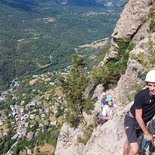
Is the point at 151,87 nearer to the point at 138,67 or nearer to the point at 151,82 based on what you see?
the point at 151,82

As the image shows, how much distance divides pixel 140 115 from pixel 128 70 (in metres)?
16.0

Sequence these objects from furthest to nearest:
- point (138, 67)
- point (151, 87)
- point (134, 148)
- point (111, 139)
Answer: point (138, 67)
point (111, 139)
point (134, 148)
point (151, 87)

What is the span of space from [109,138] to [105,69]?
1908cm

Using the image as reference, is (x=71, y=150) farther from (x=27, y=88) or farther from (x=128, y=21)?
(x=27, y=88)

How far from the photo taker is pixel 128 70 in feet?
86.0

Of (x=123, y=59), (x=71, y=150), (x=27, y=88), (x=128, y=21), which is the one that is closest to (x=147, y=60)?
(x=123, y=59)

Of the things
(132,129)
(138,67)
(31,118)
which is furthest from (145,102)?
(31,118)

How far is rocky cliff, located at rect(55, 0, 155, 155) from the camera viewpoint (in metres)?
16.2

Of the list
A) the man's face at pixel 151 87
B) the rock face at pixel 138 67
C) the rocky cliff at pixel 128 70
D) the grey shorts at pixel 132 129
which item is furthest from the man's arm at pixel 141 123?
the rock face at pixel 138 67

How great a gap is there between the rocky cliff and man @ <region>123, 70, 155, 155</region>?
3.40 metres

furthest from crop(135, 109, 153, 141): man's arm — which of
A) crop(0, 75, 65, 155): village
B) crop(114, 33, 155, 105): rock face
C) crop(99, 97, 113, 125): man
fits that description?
crop(0, 75, 65, 155): village

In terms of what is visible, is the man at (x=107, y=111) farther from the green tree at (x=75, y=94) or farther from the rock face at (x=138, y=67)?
the green tree at (x=75, y=94)

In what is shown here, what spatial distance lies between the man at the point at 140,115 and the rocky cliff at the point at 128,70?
11.2 ft

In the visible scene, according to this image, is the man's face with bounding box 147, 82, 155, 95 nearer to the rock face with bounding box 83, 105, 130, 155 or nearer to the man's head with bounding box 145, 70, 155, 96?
the man's head with bounding box 145, 70, 155, 96
